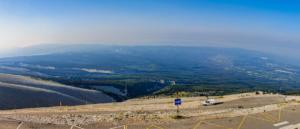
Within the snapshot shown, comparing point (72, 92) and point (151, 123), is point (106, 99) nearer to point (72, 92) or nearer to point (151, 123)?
point (72, 92)

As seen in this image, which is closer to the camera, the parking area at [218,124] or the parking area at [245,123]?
the parking area at [218,124]

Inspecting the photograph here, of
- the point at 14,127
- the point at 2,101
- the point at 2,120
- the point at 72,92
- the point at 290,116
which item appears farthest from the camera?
the point at 72,92

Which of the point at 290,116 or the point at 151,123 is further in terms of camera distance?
the point at 290,116

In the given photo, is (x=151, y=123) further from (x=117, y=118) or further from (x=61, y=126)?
(x=61, y=126)

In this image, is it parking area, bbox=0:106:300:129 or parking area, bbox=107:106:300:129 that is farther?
parking area, bbox=107:106:300:129

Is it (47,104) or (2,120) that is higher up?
(2,120)

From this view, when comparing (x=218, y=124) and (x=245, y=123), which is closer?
(x=218, y=124)

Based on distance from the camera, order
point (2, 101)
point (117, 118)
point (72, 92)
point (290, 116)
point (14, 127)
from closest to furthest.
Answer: point (14, 127), point (117, 118), point (290, 116), point (2, 101), point (72, 92)

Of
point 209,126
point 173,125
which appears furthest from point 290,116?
point 173,125

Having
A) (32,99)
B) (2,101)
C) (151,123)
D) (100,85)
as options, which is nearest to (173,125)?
(151,123)
